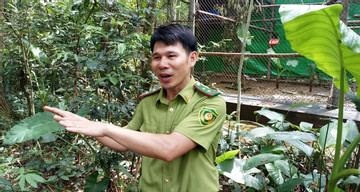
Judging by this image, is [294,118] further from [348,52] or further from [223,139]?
[348,52]

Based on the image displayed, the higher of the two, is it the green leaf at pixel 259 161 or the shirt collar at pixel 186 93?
the shirt collar at pixel 186 93

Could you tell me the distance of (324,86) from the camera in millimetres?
6062

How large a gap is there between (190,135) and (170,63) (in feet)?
1.16

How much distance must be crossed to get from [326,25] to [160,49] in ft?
2.34

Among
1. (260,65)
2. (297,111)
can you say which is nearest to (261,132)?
(297,111)

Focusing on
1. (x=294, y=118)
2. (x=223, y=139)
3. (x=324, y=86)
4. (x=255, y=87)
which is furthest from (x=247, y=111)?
(x=324, y=86)

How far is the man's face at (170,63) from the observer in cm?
123

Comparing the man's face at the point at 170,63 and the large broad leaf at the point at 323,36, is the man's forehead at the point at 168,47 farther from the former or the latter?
the large broad leaf at the point at 323,36

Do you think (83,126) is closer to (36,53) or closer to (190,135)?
(190,135)

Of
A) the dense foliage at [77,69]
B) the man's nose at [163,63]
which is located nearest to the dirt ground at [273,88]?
the dense foliage at [77,69]

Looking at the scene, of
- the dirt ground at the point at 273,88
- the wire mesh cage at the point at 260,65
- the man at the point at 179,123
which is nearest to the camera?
the man at the point at 179,123

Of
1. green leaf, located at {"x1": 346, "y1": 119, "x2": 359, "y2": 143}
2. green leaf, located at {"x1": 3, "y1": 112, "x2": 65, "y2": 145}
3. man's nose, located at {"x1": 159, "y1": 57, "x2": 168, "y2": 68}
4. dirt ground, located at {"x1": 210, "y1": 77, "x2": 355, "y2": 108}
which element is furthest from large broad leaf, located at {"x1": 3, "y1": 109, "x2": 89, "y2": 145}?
dirt ground, located at {"x1": 210, "y1": 77, "x2": 355, "y2": 108}

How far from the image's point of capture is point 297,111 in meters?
3.30

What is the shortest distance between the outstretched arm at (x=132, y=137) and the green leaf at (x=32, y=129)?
8 cm
